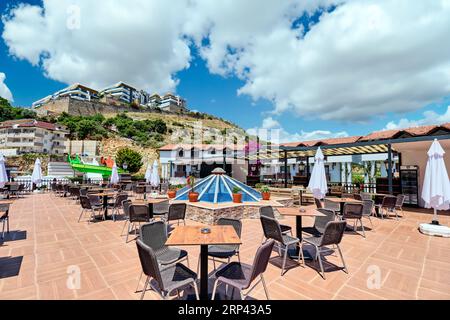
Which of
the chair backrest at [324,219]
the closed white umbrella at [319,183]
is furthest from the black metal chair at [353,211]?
the chair backrest at [324,219]

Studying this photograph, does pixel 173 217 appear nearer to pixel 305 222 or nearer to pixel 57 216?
pixel 305 222

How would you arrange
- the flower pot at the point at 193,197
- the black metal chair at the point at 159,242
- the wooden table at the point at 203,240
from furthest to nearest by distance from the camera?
the flower pot at the point at 193,197, the black metal chair at the point at 159,242, the wooden table at the point at 203,240

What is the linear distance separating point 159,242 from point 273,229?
1726 millimetres

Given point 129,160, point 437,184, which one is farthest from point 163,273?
point 129,160

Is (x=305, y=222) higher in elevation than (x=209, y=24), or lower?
lower

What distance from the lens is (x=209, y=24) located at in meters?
7.60

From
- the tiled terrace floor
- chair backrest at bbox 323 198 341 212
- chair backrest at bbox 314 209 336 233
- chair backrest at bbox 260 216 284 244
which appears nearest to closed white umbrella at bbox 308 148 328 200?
chair backrest at bbox 323 198 341 212

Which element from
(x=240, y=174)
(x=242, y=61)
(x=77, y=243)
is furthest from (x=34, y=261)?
(x=240, y=174)

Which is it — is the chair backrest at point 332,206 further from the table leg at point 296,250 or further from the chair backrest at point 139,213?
the chair backrest at point 139,213

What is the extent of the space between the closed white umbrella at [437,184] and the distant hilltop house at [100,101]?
5867 cm

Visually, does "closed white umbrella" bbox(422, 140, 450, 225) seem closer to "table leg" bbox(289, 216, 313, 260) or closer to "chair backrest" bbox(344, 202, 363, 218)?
"chair backrest" bbox(344, 202, 363, 218)

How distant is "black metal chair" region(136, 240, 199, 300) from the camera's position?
188 cm

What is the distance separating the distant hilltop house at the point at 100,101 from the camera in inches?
1873
